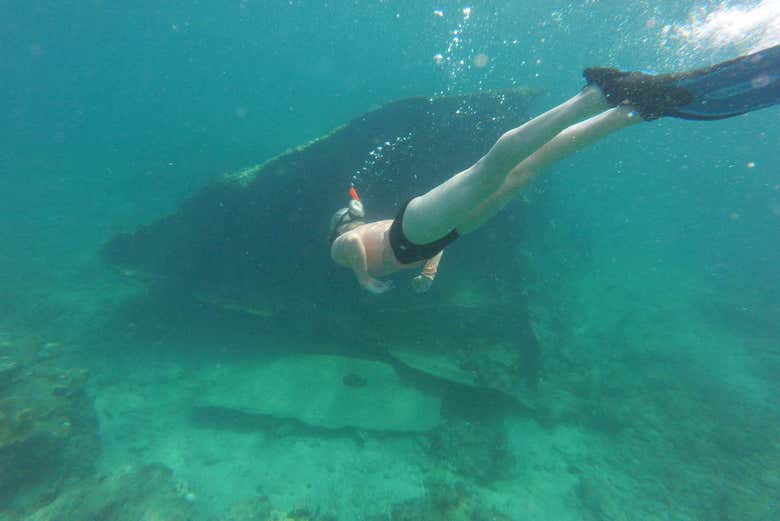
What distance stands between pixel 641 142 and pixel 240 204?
81731 millimetres

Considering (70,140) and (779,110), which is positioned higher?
(70,140)

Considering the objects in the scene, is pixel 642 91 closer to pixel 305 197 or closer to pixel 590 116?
pixel 590 116

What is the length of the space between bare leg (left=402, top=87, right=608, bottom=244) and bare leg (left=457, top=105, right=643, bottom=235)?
0.22 metres

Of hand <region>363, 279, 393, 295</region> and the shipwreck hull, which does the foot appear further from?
the shipwreck hull

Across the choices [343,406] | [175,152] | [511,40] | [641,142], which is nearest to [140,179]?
[175,152]

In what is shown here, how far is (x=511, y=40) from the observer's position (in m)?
42.1

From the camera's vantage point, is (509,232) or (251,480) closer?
(251,480)

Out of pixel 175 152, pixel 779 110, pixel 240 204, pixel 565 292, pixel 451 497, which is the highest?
pixel 175 152

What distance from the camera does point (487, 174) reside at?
8.50 feet

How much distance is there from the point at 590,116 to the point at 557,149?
33 centimetres

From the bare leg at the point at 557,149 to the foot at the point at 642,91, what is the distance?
0.09 metres

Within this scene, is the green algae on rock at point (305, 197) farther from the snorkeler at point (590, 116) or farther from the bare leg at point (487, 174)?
the snorkeler at point (590, 116)

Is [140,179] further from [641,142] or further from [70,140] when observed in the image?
[641,142]

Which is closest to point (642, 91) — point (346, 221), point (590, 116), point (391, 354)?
point (590, 116)
